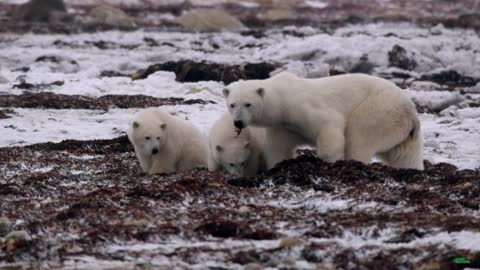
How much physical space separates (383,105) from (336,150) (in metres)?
0.61

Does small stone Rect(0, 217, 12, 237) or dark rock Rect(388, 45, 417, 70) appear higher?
small stone Rect(0, 217, 12, 237)

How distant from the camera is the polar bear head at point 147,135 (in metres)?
9.01

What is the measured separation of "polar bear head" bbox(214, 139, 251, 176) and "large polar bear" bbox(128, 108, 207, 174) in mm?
724

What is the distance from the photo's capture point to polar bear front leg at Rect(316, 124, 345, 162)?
7855 mm

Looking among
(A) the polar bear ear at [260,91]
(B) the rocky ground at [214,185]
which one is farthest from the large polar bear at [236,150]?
(A) the polar bear ear at [260,91]

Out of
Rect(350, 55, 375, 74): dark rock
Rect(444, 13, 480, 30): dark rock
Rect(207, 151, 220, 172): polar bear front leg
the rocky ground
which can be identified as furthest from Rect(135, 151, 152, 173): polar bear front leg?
A: Rect(444, 13, 480, 30): dark rock

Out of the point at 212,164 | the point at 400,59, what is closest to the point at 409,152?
the point at 212,164

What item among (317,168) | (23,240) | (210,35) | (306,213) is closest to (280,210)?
(306,213)

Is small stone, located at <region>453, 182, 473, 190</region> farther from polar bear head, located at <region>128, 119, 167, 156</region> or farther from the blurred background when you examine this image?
the blurred background

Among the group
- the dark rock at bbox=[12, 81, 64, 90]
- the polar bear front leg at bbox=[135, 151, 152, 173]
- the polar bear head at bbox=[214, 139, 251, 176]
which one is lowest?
the dark rock at bbox=[12, 81, 64, 90]

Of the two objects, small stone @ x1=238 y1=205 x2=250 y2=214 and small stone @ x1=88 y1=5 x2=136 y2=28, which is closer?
small stone @ x1=238 y1=205 x2=250 y2=214

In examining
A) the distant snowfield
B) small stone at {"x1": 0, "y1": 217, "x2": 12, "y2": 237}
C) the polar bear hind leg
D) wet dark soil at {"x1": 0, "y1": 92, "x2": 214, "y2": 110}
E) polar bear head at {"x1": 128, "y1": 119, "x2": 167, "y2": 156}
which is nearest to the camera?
small stone at {"x1": 0, "y1": 217, "x2": 12, "y2": 237}

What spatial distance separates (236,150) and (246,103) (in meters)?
0.94

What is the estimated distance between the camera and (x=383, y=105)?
8031 millimetres
